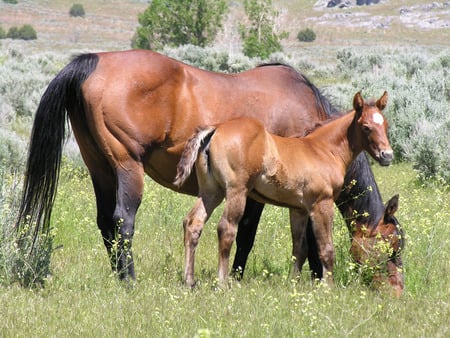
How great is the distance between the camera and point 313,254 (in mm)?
6809

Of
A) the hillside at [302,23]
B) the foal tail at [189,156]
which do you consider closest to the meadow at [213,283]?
the foal tail at [189,156]

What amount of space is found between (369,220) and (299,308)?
143 cm

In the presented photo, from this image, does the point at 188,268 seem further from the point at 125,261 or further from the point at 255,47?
the point at 255,47

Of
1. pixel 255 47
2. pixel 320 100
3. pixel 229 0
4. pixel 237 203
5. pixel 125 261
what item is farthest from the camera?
pixel 229 0

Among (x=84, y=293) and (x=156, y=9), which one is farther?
(x=156, y=9)

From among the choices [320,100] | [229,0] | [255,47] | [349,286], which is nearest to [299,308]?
[349,286]

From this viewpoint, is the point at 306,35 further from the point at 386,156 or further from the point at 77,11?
the point at 386,156

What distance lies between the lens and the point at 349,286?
6.08 meters

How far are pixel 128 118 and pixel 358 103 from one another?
193cm

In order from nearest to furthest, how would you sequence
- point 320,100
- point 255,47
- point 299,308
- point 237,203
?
point 299,308, point 237,203, point 320,100, point 255,47

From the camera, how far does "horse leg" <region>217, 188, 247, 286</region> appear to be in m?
5.82

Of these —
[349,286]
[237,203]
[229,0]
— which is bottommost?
[229,0]

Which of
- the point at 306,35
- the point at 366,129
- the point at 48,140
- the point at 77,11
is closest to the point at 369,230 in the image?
the point at 366,129

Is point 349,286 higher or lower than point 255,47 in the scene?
higher
